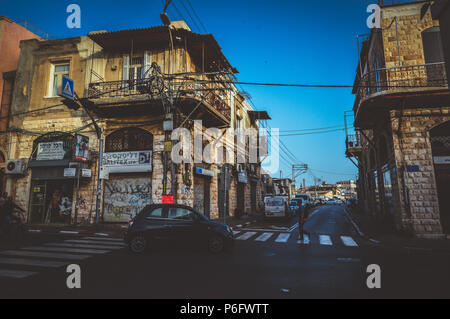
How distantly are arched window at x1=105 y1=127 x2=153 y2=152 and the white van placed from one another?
10379 mm

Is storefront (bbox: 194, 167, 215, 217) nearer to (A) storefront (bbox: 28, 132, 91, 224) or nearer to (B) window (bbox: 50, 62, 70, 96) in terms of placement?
(A) storefront (bbox: 28, 132, 91, 224)

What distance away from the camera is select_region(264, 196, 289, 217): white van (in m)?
20.6

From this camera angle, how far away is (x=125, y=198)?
15.7 meters

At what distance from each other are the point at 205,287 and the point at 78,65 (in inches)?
702

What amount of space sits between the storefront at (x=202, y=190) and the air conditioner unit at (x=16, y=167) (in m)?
10.9

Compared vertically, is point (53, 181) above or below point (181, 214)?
above

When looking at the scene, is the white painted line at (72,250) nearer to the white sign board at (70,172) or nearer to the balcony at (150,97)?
the white sign board at (70,172)

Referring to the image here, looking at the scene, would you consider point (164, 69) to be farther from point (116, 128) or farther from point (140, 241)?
point (140, 241)

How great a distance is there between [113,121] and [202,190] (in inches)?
287

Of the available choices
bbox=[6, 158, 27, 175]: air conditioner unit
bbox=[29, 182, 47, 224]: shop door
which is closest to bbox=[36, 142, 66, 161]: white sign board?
bbox=[6, 158, 27, 175]: air conditioner unit

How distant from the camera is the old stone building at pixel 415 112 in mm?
11617

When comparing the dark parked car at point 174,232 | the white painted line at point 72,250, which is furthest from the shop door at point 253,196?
the white painted line at point 72,250

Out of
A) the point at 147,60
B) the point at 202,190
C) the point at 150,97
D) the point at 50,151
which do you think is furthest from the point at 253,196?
the point at 50,151

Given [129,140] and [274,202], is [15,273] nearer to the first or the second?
[129,140]
